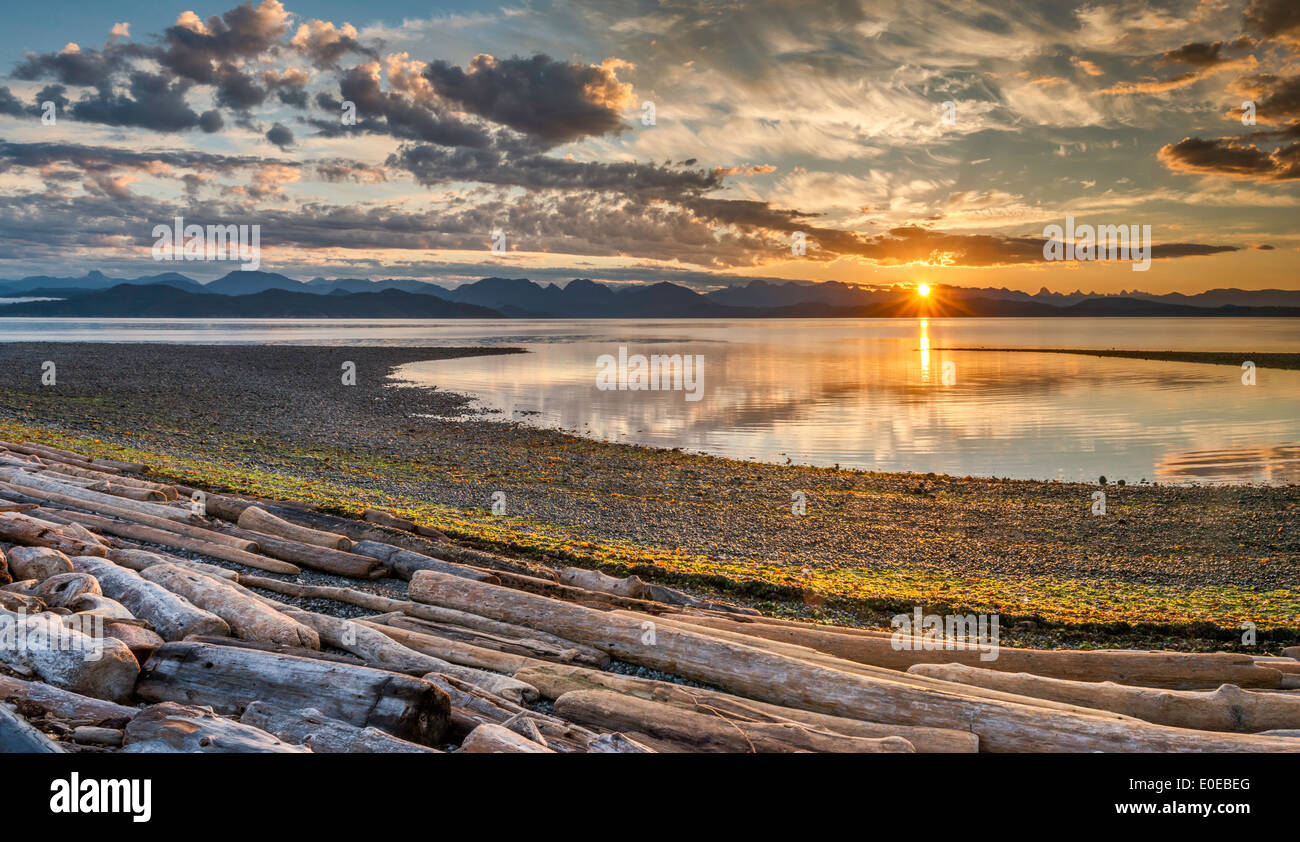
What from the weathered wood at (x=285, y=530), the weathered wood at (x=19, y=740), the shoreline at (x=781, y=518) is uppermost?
the weathered wood at (x=19, y=740)

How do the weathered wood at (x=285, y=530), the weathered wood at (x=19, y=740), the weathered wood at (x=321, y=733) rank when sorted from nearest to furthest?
the weathered wood at (x=19, y=740), the weathered wood at (x=321, y=733), the weathered wood at (x=285, y=530)

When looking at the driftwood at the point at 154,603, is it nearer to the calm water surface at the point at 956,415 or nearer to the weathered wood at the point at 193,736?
the weathered wood at the point at 193,736

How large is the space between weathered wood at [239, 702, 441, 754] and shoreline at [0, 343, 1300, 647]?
825 cm

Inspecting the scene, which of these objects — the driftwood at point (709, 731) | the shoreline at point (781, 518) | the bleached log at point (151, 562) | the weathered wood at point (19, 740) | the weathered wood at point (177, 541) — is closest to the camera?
the weathered wood at point (19, 740)

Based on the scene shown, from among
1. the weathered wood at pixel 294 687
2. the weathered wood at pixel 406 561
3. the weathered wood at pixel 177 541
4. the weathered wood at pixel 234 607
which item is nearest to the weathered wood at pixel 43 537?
the weathered wood at pixel 234 607

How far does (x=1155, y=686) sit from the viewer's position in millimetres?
8312

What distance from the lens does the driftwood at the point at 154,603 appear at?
7.48 meters

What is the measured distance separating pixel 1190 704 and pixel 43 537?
13.1 meters

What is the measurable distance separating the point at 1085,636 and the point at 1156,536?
982 centimetres

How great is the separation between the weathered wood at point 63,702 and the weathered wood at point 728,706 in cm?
317

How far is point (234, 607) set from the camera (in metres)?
8.02

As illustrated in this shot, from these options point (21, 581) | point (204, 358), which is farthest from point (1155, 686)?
point (204, 358)

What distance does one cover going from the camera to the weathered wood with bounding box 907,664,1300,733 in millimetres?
6715

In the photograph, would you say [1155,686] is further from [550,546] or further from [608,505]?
[608,505]
